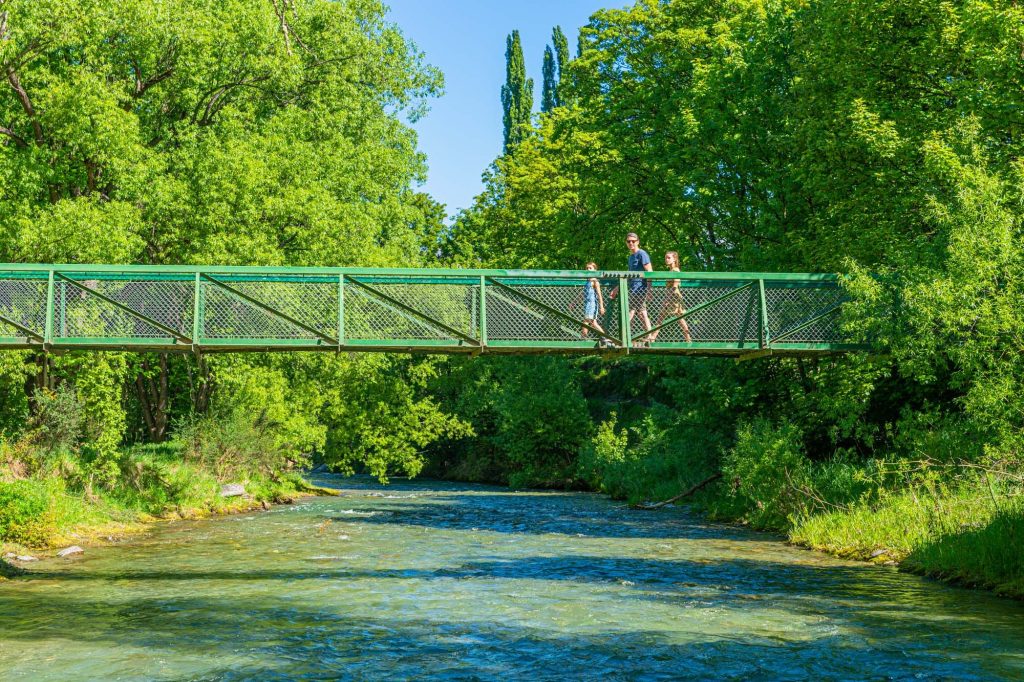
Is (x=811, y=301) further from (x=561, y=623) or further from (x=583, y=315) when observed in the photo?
(x=561, y=623)

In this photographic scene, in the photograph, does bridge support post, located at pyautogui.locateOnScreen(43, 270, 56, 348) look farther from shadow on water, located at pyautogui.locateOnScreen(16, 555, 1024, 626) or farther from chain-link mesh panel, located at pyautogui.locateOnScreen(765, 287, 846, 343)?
chain-link mesh panel, located at pyautogui.locateOnScreen(765, 287, 846, 343)

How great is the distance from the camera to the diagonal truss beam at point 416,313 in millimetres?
17234

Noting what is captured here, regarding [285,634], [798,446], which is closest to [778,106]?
[798,446]

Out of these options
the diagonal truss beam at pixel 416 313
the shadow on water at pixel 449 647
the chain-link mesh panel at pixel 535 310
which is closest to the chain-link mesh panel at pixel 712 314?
the chain-link mesh panel at pixel 535 310

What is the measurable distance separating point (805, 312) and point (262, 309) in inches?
387

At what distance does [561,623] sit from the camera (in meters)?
13.4

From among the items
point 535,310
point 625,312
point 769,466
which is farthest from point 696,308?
point 769,466

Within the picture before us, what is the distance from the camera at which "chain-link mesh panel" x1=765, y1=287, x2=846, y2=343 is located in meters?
18.9

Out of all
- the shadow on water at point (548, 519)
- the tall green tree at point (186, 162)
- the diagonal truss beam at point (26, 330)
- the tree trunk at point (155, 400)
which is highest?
the tall green tree at point (186, 162)

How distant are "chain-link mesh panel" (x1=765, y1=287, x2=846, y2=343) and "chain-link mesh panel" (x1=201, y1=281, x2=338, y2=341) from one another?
25.9ft

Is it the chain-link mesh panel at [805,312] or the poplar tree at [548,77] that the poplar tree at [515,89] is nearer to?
the poplar tree at [548,77]

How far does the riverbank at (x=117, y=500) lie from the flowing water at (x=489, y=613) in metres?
1.26

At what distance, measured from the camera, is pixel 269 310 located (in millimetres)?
17266

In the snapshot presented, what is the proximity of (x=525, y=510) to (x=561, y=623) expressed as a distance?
18.9m
